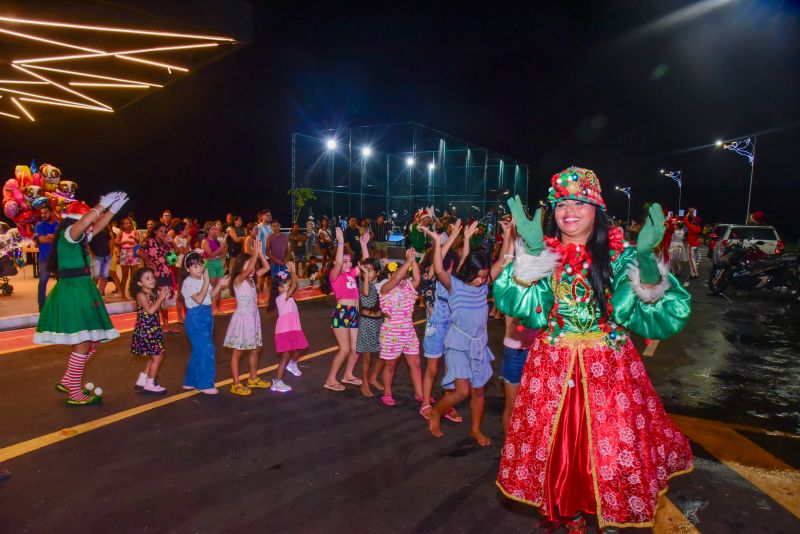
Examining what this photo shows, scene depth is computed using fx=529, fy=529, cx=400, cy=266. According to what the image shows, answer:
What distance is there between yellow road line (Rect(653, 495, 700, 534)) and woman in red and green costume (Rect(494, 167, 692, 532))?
0.54 meters

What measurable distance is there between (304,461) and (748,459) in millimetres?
3710

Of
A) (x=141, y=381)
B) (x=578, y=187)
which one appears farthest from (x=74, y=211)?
(x=578, y=187)

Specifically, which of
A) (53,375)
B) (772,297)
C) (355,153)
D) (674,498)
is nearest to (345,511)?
(674,498)

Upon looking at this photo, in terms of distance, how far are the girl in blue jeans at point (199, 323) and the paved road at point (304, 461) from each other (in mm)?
238

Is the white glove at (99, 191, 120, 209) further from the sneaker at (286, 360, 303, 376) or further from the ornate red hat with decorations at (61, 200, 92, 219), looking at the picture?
the sneaker at (286, 360, 303, 376)

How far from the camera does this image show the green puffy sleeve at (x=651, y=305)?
279 centimetres

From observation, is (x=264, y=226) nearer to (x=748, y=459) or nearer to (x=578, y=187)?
(x=578, y=187)

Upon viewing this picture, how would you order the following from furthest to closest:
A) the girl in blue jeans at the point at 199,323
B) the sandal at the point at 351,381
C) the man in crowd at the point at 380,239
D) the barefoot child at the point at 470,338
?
the man in crowd at the point at 380,239
the sandal at the point at 351,381
the girl in blue jeans at the point at 199,323
the barefoot child at the point at 470,338

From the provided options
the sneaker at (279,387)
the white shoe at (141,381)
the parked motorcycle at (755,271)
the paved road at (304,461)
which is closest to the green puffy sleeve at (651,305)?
the paved road at (304,461)

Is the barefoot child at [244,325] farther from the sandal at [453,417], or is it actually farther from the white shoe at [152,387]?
the sandal at [453,417]

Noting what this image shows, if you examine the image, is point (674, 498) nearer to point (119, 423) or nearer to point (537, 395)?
point (537, 395)

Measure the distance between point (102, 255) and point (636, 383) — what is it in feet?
32.5

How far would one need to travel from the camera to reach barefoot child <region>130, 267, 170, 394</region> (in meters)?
5.73

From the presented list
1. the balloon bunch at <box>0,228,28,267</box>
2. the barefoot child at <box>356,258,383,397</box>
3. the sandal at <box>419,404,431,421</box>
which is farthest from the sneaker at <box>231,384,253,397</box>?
the balloon bunch at <box>0,228,28,267</box>
